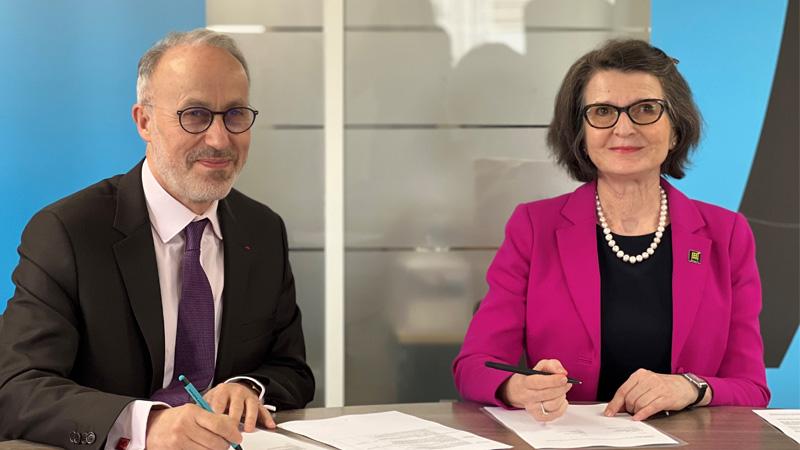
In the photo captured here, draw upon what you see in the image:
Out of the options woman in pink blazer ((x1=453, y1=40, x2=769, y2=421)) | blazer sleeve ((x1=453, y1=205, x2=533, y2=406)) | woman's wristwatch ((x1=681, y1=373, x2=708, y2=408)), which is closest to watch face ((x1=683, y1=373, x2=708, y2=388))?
woman's wristwatch ((x1=681, y1=373, x2=708, y2=408))

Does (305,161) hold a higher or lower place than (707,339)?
higher

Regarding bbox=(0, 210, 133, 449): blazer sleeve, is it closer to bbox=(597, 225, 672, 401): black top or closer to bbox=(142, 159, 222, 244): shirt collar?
bbox=(142, 159, 222, 244): shirt collar

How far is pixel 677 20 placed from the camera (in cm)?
441

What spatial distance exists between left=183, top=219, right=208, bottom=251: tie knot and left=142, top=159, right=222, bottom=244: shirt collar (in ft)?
0.05

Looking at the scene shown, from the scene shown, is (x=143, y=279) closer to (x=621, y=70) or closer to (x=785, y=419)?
(x=621, y=70)

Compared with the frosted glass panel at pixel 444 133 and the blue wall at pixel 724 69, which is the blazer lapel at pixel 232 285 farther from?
the blue wall at pixel 724 69

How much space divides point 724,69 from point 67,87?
2.98 m

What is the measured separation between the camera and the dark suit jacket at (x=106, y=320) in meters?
2.13

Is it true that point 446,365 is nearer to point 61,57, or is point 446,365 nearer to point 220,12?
point 220,12

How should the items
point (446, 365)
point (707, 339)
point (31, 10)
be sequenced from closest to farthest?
point (707, 339), point (31, 10), point (446, 365)

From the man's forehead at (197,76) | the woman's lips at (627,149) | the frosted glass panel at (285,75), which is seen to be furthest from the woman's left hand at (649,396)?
the frosted glass panel at (285,75)

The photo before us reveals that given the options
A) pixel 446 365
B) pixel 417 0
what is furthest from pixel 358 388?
pixel 417 0

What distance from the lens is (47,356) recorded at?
2.23 metres

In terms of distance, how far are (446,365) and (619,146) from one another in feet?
6.47
